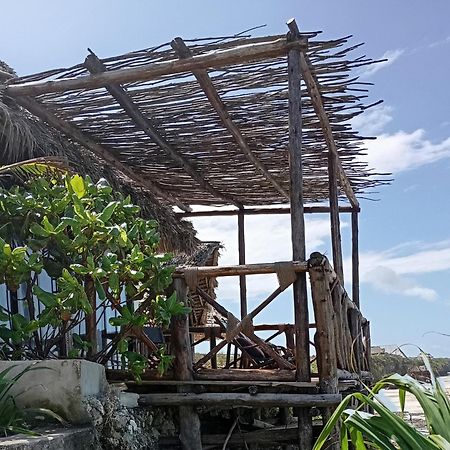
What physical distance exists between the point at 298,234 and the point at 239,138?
5.55ft

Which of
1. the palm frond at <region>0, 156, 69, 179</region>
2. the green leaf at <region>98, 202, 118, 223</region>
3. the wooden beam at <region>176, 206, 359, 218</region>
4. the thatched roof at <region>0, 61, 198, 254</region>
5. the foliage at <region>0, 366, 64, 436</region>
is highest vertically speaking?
the wooden beam at <region>176, 206, 359, 218</region>

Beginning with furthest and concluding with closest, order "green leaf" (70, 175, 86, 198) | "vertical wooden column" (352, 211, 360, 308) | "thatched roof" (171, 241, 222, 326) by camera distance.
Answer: "thatched roof" (171, 241, 222, 326) → "vertical wooden column" (352, 211, 360, 308) → "green leaf" (70, 175, 86, 198)

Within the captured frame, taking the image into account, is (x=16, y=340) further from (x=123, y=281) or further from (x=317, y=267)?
(x=317, y=267)

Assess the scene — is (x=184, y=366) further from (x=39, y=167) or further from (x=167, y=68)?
(x=167, y=68)

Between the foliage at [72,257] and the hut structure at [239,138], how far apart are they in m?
0.58

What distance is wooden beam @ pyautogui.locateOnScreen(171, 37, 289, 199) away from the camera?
4.84 metres

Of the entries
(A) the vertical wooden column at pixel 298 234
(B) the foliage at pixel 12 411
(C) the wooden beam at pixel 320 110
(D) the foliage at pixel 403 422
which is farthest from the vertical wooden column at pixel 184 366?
(D) the foliage at pixel 403 422

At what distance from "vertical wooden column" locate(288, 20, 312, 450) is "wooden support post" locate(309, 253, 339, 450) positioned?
0.26 feet

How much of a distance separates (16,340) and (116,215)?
92 cm

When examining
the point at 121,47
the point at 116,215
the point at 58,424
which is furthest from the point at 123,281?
the point at 121,47

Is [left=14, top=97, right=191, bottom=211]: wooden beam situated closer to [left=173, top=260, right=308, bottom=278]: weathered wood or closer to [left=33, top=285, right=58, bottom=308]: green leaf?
[left=173, top=260, right=308, bottom=278]: weathered wood

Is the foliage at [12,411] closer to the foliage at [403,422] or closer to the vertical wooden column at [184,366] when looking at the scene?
the vertical wooden column at [184,366]

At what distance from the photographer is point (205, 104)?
554cm

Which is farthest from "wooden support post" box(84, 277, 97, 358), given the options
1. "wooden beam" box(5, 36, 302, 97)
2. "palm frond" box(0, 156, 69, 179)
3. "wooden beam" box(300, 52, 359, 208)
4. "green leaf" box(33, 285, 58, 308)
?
"wooden beam" box(300, 52, 359, 208)
